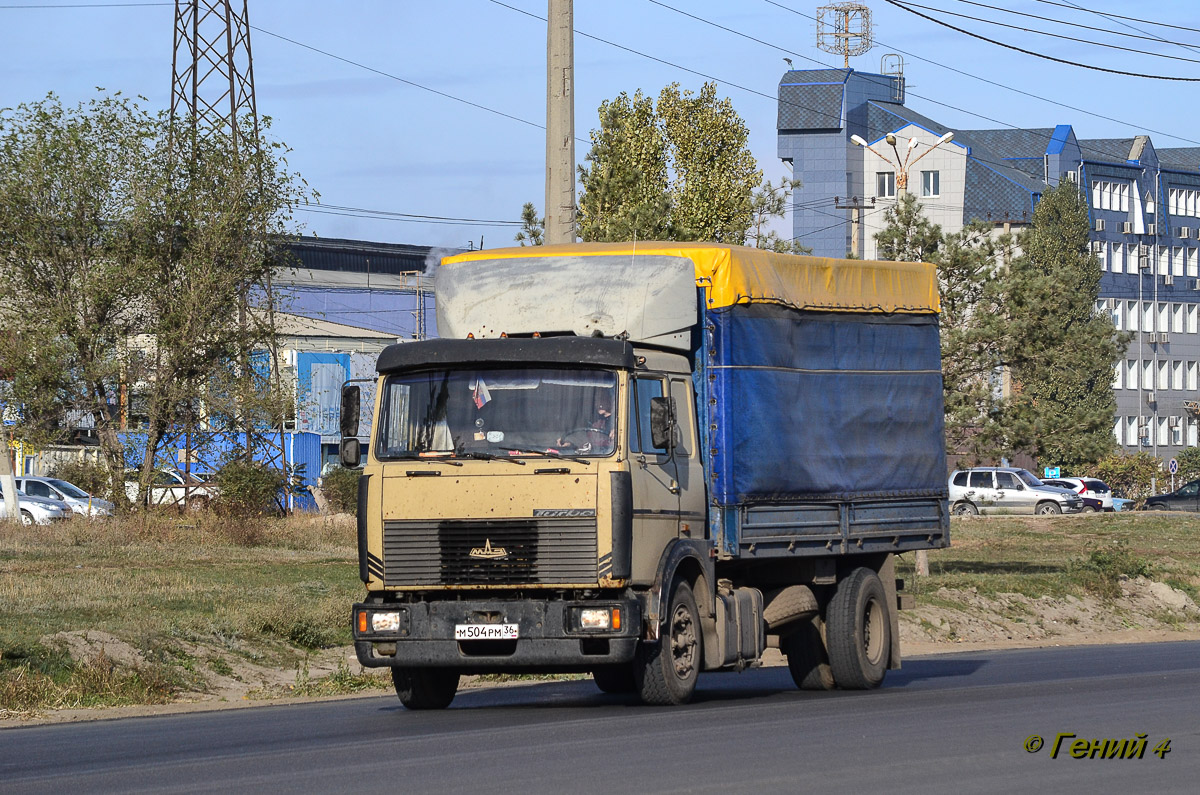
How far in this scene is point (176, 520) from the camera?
34281 millimetres

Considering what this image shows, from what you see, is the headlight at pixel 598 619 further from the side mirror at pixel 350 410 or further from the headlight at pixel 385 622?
the side mirror at pixel 350 410

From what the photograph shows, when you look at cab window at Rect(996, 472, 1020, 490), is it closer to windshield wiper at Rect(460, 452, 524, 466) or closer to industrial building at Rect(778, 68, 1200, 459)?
industrial building at Rect(778, 68, 1200, 459)

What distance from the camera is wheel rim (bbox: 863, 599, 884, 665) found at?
1647cm

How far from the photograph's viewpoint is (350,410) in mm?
13273

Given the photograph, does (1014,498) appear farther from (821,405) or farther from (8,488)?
(821,405)

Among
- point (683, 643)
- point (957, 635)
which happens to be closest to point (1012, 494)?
point (957, 635)

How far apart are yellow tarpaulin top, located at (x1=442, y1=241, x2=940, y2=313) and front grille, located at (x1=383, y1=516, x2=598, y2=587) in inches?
98.4

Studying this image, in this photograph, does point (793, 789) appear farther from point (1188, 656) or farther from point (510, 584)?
point (1188, 656)

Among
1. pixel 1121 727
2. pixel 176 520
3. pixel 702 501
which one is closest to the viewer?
pixel 1121 727

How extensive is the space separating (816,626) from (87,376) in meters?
22.0

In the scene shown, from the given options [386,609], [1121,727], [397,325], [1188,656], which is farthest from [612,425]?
[397,325]

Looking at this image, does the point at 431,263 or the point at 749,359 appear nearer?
the point at 749,359

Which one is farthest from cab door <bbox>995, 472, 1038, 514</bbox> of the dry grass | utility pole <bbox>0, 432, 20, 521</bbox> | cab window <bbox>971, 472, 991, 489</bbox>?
utility pole <bbox>0, 432, 20, 521</bbox>

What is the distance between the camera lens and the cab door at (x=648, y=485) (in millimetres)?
12852
